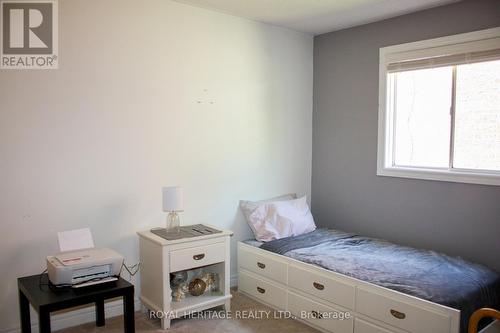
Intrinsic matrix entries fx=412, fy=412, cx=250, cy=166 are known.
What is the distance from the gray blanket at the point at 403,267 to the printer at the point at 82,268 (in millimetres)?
1320

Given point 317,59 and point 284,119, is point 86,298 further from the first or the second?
point 317,59

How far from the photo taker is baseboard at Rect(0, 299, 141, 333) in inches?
108

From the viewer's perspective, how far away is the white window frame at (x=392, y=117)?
298cm

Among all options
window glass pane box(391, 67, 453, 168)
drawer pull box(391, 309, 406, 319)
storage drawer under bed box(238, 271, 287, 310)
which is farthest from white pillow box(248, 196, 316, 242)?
drawer pull box(391, 309, 406, 319)

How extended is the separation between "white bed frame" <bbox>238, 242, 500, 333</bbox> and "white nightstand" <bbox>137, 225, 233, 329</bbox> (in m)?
0.33

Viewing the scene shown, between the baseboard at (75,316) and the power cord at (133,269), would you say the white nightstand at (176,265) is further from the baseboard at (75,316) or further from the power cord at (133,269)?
the baseboard at (75,316)

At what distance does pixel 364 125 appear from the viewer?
3779 mm

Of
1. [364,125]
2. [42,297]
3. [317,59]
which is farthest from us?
[317,59]

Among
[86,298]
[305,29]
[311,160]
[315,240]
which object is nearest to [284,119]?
[311,160]

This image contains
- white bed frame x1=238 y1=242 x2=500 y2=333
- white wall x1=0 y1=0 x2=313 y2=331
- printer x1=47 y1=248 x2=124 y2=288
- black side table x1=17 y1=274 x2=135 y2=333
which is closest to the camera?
black side table x1=17 y1=274 x2=135 y2=333

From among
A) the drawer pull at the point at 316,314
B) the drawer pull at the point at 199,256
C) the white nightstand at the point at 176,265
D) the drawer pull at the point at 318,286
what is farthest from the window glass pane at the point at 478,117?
the drawer pull at the point at 199,256

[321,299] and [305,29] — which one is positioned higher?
[305,29]

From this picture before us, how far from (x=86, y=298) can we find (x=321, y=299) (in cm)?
155

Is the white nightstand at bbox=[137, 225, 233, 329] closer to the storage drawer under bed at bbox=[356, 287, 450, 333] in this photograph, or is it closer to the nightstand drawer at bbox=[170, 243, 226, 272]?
the nightstand drawer at bbox=[170, 243, 226, 272]
